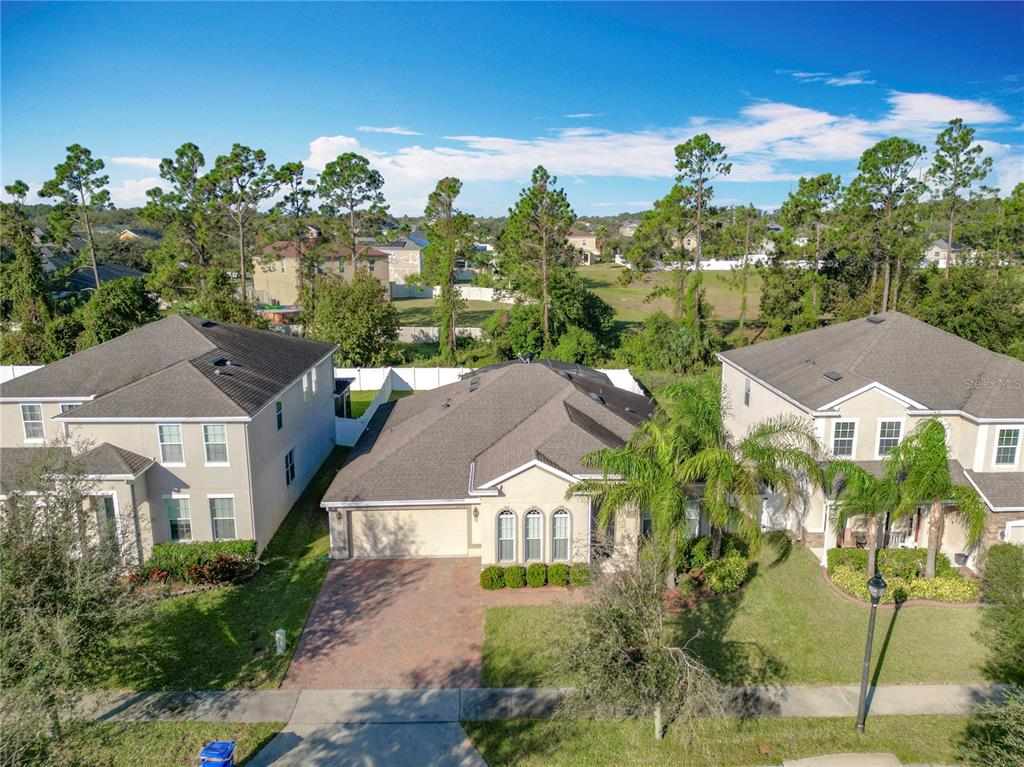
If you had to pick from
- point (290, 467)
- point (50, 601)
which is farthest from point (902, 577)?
point (50, 601)

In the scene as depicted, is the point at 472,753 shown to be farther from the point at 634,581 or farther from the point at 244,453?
the point at 244,453

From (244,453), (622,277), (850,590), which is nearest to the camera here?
(850,590)

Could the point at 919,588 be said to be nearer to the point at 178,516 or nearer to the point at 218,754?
the point at 218,754

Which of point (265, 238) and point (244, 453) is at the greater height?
point (265, 238)

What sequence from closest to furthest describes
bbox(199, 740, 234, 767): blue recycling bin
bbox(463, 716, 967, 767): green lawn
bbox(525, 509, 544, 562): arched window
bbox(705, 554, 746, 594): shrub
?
bbox(199, 740, 234, 767): blue recycling bin < bbox(463, 716, 967, 767): green lawn < bbox(705, 554, 746, 594): shrub < bbox(525, 509, 544, 562): arched window

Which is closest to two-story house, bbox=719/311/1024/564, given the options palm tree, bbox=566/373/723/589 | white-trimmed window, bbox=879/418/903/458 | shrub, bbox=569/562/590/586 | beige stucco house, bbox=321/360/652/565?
white-trimmed window, bbox=879/418/903/458

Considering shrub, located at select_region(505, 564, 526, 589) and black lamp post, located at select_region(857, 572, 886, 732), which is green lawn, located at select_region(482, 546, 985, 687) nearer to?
shrub, located at select_region(505, 564, 526, 589)

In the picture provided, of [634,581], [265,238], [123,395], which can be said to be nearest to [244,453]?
[123,395]
